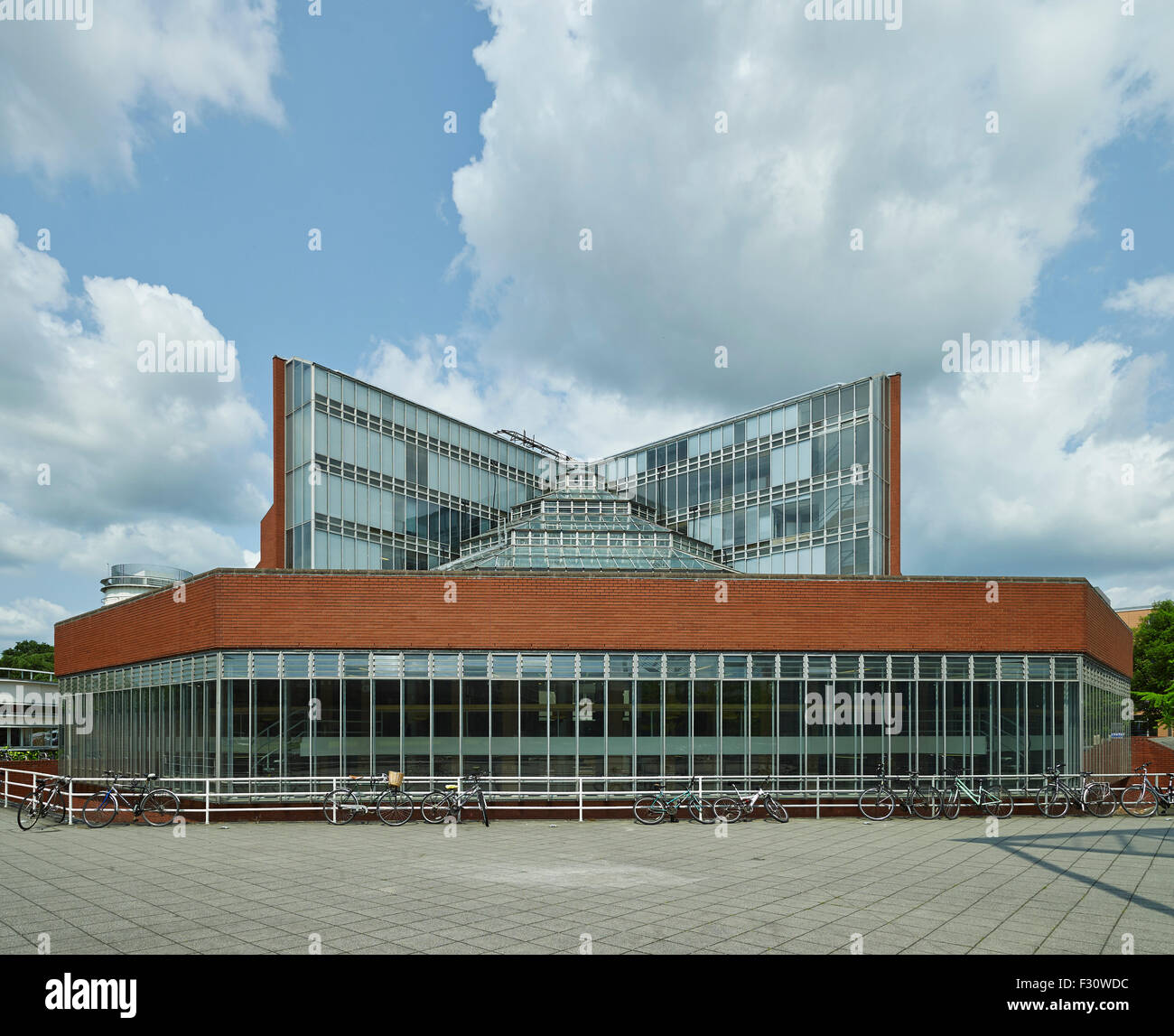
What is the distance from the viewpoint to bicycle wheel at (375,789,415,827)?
19656 mm

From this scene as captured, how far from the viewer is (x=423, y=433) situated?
4925 cm

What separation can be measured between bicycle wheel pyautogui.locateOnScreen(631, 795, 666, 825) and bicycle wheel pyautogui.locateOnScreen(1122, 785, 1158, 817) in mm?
11669

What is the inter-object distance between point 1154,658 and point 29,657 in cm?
11249

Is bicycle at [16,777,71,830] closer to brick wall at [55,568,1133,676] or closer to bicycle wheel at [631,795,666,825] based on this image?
brick wall at [55,568,1133,676]

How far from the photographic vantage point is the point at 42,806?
19938mm

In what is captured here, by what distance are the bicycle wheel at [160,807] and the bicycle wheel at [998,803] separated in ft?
59.1

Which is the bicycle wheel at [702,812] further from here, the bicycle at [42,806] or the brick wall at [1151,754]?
the brick wall at [1151,754]

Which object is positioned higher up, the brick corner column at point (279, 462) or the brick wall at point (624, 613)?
the brick corner column at point (279, 462)

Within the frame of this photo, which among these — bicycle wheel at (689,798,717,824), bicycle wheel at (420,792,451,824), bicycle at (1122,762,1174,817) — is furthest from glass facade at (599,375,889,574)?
bicycle wheel at (420,792,451,824)

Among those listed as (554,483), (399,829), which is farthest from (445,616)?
(554,483)

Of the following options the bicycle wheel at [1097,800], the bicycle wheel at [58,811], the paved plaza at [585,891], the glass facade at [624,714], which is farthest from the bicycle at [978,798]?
the bicycle wheel at [58,811]

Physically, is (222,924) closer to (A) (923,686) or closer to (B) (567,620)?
(B) (567,620)

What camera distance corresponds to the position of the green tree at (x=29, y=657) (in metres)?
100

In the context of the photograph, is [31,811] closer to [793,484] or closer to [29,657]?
[793,484]
